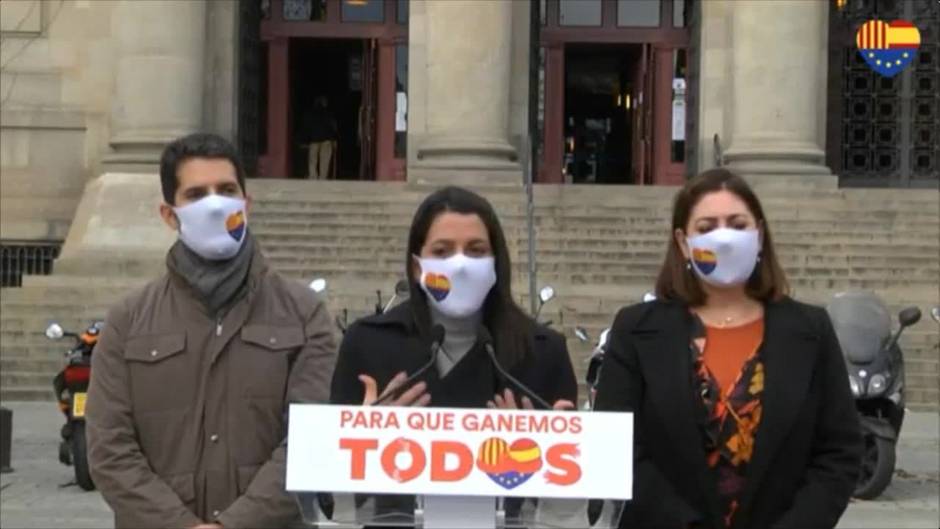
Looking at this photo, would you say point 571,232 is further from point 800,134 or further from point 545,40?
point 545,40

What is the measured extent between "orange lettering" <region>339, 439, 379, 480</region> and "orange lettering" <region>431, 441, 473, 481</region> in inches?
5.6

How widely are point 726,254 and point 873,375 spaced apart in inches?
289

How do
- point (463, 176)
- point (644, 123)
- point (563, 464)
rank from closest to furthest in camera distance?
point (563, 464) → point (463, 176) → point (644, 123)

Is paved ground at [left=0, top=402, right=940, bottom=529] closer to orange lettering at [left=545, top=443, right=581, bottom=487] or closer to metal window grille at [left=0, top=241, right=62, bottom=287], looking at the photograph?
orange lettering at [left=545, top=443, right=581, bottom=487]

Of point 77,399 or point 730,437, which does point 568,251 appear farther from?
point 730,437

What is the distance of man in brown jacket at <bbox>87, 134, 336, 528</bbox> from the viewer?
4516 mm

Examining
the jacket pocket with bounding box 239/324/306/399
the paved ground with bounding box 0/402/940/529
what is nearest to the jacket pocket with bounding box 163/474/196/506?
the jacket pocket with bounding box 239/324/306/399

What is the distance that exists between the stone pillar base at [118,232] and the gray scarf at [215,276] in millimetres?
17223

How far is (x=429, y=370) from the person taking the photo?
14.8ft

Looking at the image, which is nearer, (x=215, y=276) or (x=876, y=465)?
(x=215, y=276)

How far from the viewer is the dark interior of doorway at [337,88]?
29.5 metres

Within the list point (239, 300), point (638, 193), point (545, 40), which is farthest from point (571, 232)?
point (239, 300)

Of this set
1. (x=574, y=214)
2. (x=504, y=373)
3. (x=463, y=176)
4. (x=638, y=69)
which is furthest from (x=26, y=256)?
(x=504, y=373)

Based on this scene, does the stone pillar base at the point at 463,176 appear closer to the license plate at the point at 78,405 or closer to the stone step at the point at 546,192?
the stone step at the point at 546,192
